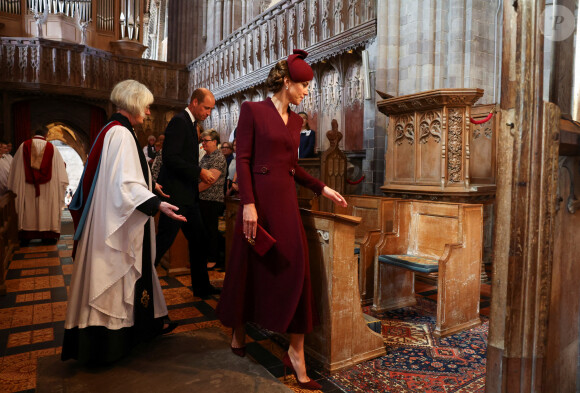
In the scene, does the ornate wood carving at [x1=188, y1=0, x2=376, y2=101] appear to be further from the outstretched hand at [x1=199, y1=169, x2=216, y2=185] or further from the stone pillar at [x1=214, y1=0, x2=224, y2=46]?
the outstretched hand at [x1=199, y1=169, x2=216, y2=185]

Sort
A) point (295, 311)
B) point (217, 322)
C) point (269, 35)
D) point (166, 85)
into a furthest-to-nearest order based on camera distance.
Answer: point (166, 85) → point (269, 35) → point (217, 322) → point (295, 311)

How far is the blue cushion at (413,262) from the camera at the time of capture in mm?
3092

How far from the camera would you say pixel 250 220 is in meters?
2.04


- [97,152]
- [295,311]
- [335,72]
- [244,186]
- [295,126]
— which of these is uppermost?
[335,72]

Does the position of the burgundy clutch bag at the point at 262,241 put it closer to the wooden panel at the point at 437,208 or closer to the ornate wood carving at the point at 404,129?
the wooden panel at the point at 437,208

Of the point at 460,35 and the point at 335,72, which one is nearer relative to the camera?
the point at 460,35

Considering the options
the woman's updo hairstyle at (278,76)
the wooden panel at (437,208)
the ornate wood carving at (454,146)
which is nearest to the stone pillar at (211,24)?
the ornate wood carving at (454,146)

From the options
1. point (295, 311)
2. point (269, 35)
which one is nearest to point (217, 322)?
point (295, 311)

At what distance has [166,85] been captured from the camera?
42.0ft

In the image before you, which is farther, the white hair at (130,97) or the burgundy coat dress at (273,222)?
the white hair at (130,97)

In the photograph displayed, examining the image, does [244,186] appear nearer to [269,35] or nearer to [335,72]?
[335,72]

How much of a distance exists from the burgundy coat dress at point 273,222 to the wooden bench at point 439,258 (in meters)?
1.31

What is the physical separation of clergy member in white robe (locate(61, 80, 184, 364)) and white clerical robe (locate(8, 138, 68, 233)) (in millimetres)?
4892

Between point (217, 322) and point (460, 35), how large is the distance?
15.9 ft
